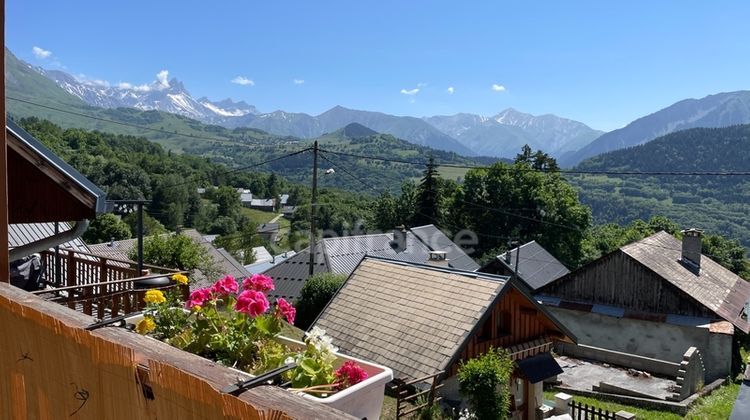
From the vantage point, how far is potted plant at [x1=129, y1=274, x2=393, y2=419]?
82.1 inches

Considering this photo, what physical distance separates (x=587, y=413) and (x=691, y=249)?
17925mm

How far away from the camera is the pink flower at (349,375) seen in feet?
7.25

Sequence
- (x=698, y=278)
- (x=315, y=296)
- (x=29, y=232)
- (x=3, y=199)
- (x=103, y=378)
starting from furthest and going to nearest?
(x=698, y=278) < (x=315, y=296) < (x=29, y=232) < (x=3, y=199) < (x=103, y=378)

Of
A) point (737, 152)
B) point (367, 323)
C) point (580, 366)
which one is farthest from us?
point (737, 152)

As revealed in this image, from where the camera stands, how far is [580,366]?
902 inches

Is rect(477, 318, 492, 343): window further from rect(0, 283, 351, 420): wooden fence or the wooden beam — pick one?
rect(0, 283, 351, 420): wooden fence

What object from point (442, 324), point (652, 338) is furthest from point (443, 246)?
point (442, 324)

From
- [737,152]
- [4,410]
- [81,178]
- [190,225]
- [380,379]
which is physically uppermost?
[737,152]

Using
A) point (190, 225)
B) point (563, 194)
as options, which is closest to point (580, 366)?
point (563, 194)

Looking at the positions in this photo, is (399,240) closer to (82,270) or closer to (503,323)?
(503,323)

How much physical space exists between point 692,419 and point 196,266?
1982 centimetres

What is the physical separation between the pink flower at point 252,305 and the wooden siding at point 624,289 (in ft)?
88.6

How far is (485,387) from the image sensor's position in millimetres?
11172

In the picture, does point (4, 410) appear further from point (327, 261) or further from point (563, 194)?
point (563, 194)
